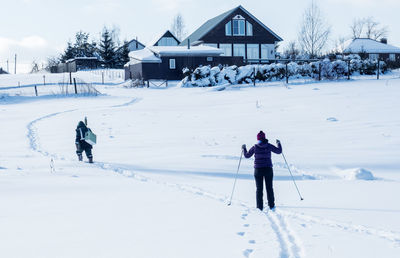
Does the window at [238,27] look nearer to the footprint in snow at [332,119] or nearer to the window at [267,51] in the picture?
the window at [267,51]

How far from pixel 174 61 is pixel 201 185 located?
39.3 m

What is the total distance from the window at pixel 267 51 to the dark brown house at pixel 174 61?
28.5ft

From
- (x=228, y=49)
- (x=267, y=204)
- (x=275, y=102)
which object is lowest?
(x=267, y=204)

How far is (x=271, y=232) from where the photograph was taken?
238 inches

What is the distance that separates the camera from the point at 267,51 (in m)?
54.3

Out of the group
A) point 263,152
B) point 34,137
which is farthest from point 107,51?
point 263,152

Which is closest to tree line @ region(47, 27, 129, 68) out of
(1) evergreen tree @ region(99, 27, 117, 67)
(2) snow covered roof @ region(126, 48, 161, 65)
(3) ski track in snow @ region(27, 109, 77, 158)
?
(1) evergreen tree @ region(99, 27, 117, 67)

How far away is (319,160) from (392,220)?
214 inches

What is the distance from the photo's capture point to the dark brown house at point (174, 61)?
4656cm

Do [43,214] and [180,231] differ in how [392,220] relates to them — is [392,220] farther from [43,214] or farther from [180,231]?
[43,214]

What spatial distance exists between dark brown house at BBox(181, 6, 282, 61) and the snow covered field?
31815 mm

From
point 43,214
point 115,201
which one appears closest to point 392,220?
point 115,201

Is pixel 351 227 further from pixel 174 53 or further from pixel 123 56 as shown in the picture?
pixel 123 56

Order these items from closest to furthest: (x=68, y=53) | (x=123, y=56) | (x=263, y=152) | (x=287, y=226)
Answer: (x=287, y=226), (x=263, y=152), (x=123, y=56), (x=68, y=53)
